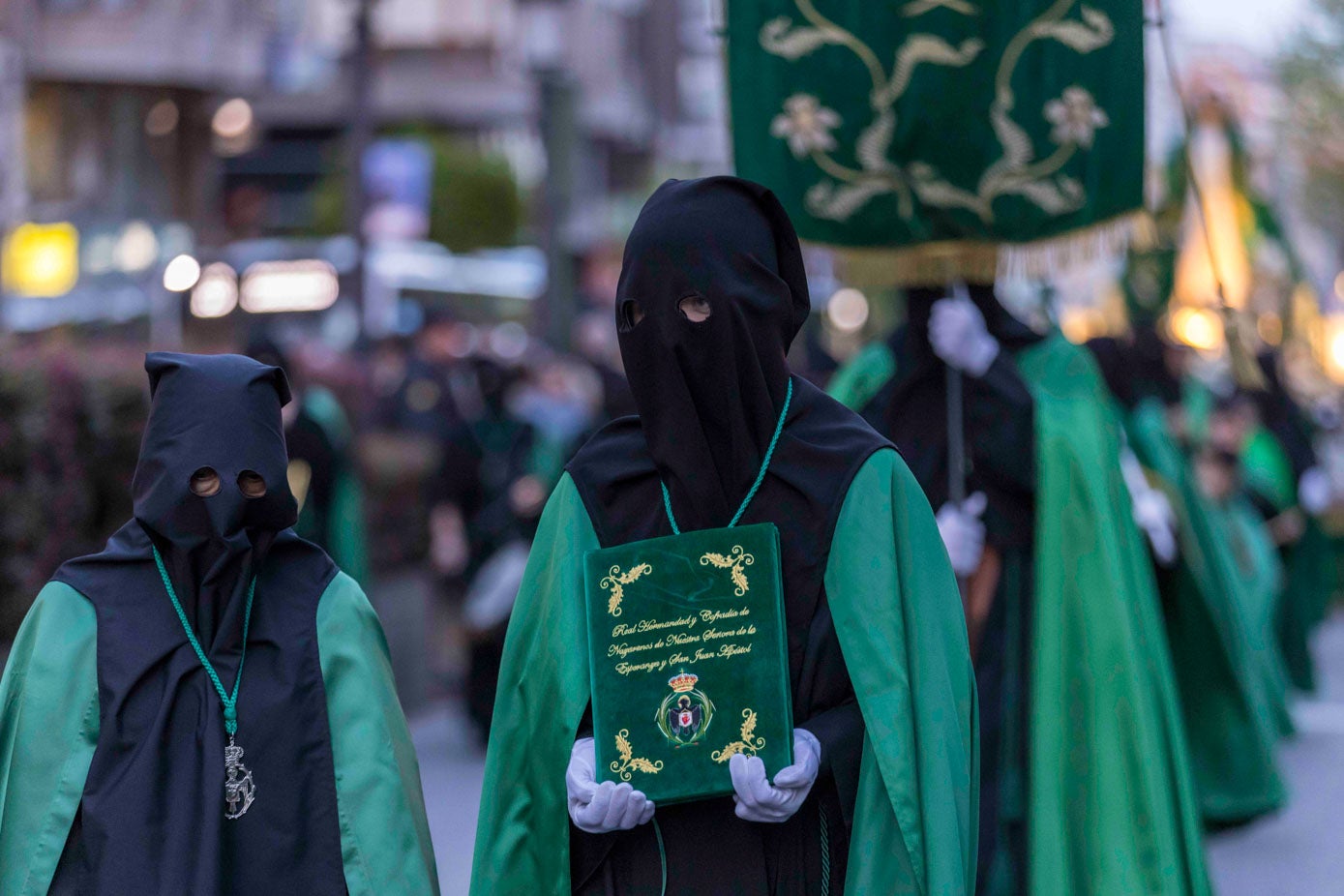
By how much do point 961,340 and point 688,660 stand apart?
83.8 inches

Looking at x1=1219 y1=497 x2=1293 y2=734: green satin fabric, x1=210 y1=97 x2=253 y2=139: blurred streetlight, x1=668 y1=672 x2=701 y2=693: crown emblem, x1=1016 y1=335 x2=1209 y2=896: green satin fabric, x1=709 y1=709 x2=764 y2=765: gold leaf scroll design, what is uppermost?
x1=210 y1=97 x2=253 y2=139: blurred streetlight

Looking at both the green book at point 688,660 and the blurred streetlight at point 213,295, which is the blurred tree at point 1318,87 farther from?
the green book at point 688,660

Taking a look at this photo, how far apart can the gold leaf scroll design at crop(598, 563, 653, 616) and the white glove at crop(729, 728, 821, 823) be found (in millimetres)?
343

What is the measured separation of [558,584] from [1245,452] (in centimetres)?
962

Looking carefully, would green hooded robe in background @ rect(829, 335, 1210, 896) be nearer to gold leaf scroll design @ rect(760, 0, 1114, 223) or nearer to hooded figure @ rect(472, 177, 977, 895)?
gold leaf scroll design @ rect(760, 0, 1114, 223)

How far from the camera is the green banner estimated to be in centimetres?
564

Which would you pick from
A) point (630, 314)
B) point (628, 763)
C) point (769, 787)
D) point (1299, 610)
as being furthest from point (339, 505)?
point (1299, 610)

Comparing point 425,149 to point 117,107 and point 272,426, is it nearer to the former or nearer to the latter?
point 117,107

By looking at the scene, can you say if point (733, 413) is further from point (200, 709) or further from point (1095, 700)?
point (1095, 700)

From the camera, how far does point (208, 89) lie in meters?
28.9

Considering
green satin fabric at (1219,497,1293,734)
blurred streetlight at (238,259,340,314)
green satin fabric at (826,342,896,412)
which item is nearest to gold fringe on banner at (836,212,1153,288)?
green satin fabric at (826,342,896,412)

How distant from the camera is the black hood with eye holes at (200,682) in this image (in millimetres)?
3504

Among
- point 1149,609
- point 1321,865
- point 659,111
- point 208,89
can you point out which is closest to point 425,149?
point 208,89

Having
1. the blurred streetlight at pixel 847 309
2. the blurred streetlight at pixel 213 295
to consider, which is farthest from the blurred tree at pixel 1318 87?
the blurred streetlight at pixel 213 295
